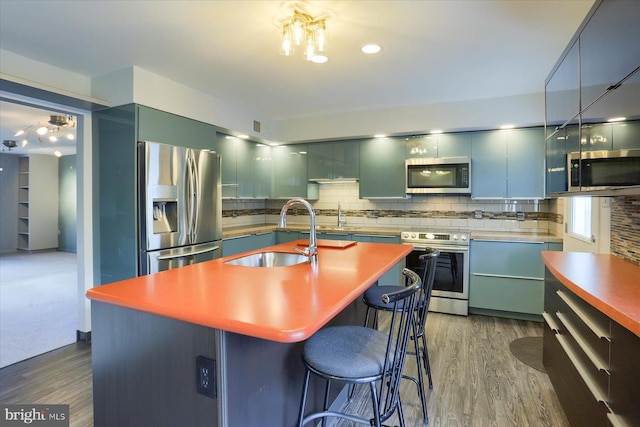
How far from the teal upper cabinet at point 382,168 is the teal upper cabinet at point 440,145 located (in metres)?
0.13

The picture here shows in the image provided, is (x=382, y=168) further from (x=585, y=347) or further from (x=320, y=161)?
(x=585, y=347)

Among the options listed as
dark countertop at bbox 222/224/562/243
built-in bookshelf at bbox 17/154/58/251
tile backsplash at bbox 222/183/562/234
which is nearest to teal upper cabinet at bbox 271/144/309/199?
tile backsplash at bbox 222/183/562/234

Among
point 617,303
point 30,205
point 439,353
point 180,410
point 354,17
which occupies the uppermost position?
point 354,17

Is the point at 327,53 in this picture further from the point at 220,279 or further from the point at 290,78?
the point at 220,279

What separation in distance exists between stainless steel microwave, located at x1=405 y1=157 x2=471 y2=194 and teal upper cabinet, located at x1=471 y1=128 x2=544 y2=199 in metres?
0.11

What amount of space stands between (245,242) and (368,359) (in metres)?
2.93

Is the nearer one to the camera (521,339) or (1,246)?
(521,339)

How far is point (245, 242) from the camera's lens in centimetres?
411

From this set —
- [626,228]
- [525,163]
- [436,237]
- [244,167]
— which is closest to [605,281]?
[626,228]

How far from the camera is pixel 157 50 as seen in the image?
2.52 metres

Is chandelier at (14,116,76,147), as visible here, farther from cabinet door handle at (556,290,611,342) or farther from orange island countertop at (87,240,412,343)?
cabinet door handle at (556,290,611,342)

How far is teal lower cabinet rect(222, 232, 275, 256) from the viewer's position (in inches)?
150

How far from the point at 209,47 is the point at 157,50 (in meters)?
0.40

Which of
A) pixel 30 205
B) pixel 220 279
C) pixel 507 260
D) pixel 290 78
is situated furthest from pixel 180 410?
pixel 30 205
